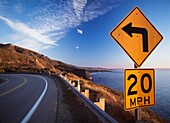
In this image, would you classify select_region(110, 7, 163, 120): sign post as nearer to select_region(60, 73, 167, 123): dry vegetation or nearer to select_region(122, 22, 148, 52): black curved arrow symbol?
select_region(122, 22, 148, 52): black curved arrow symbol

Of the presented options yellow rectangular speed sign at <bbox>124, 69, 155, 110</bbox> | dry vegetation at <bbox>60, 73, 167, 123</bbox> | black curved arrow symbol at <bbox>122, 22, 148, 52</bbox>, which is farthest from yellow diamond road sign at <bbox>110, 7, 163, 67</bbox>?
dry vegetation at <bbox>60, 73, 167, 123</bbox>

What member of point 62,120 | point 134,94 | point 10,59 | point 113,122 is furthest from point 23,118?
point 10,59

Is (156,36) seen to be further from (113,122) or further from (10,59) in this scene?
(10,59)

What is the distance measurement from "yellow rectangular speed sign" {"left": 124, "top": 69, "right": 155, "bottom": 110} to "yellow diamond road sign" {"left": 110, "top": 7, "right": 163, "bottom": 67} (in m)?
0.22

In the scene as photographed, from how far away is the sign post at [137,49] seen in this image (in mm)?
3475

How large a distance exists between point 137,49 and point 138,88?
28.5 inches

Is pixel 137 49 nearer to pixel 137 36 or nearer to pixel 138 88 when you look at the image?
pixel 137 36

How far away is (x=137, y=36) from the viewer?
3.64 metres

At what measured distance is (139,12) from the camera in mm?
3727

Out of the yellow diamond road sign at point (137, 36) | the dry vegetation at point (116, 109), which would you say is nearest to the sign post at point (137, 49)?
the yellow diamond road sign at point (137, 36)

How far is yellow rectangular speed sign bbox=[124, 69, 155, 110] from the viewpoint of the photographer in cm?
343

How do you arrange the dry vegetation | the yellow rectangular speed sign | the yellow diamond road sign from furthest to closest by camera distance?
the dry vegetation < the yellow diamond road sign < the yellow rectangular speed sign

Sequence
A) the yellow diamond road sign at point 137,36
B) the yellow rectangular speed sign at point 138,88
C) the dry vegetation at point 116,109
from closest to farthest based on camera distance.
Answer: the yellow rectangular speed sign at point 138,88, the yellow diamond road sign at point 137,36, the dry vegetation at point 116,109

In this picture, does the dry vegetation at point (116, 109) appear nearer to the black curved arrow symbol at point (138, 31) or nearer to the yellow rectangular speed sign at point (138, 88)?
the yellow rectangular speed sign at point (138, 88)
